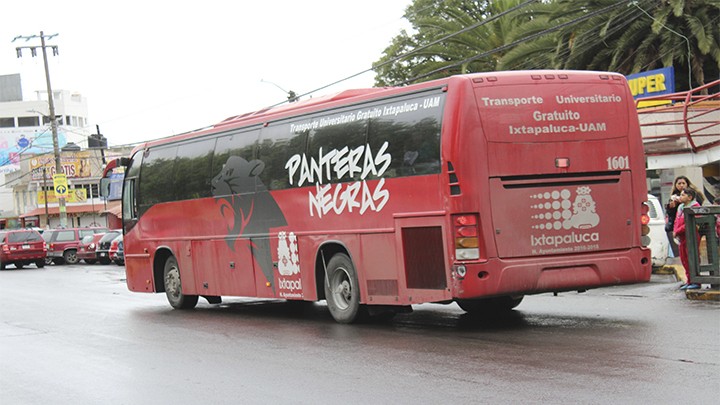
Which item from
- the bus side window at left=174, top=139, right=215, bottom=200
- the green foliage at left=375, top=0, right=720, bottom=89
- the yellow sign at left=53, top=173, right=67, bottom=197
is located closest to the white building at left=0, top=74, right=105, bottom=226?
the yellow sign at left=53, top=173, right=67, bottom=197

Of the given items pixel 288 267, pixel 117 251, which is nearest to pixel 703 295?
pixel 288 267

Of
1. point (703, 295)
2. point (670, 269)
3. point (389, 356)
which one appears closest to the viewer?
point (389, 356)

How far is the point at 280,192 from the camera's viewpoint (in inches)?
569

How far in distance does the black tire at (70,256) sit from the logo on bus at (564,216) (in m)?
39.2

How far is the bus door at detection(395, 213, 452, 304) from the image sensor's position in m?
11.2

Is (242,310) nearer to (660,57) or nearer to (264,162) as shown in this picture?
(264,162)

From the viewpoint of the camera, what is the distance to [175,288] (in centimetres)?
→ 1819

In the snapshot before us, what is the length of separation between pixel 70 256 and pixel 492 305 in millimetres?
37019

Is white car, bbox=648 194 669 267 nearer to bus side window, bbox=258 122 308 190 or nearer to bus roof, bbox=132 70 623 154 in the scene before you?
bus roof, bbox=132 70 623 154

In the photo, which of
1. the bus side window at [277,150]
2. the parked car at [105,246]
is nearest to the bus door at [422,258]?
the bus side window at [277,150]

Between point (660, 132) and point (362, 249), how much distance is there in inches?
626

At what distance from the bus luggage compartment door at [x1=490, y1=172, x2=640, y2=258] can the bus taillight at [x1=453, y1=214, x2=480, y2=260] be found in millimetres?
265

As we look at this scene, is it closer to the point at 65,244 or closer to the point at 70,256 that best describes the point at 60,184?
the point at 65,244

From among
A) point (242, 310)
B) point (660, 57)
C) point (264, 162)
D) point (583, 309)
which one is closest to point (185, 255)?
point (242, 310)
